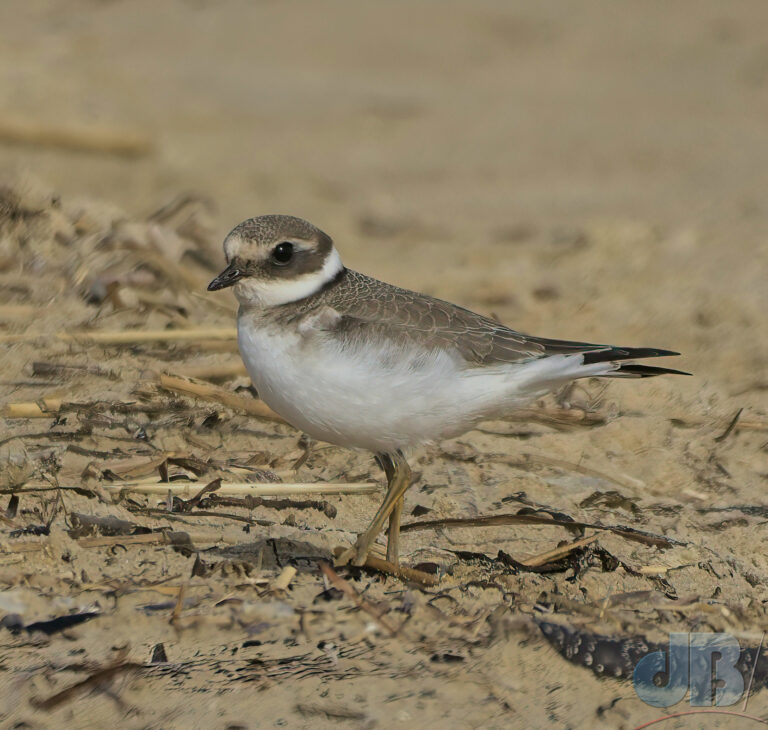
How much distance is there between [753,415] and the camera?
5.27 m

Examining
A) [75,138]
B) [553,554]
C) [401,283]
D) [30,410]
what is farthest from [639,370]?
[75,138]

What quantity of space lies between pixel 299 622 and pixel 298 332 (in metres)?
0.92

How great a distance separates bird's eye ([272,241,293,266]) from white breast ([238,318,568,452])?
255 mm

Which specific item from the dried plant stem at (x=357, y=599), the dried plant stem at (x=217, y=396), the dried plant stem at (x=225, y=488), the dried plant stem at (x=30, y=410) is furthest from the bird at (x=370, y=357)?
the dried plant stem at (x=30, y=410)

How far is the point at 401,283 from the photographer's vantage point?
6.79 metres

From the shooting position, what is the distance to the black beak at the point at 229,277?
12.2 feet

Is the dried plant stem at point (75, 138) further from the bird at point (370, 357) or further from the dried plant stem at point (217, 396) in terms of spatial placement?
the bird at point (370, 357)

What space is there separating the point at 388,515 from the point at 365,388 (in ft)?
Answer: 1.92

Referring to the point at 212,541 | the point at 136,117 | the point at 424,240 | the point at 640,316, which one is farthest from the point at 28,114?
the point at 212,541

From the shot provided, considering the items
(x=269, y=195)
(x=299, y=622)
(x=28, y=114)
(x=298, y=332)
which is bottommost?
(x=299, y=622)

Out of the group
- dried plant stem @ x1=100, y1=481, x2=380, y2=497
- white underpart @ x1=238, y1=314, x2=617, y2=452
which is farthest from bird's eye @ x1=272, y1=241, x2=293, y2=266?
dried plant stem @ x1=100, y1=481, x2=380, y2=497

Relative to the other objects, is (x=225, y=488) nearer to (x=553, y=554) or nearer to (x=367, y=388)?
(x=367, y=388)

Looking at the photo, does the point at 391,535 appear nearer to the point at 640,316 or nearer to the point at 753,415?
the point at 753,415

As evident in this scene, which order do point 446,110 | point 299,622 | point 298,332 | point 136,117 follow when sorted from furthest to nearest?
1. point 446,110
2. point 136,117
3. point 298,332
4. point 299,622
